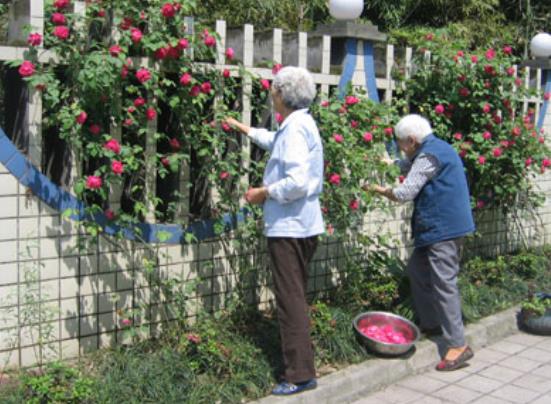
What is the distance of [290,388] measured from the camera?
4242 millimetres

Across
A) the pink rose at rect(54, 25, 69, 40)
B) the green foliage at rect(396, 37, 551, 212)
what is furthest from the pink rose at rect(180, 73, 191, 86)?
the green foliage at rect(396, 37, 551, 212)

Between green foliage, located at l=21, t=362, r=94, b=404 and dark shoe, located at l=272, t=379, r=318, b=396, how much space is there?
1066 millimetres

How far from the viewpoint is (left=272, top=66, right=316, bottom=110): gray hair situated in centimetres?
416

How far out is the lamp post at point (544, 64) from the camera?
7.82 metres

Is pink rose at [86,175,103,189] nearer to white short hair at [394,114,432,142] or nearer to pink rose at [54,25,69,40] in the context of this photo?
pink rose at [54,25,69,40]

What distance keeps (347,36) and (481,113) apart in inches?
66.0

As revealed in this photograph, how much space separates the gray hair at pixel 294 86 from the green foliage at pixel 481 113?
2.19 metres

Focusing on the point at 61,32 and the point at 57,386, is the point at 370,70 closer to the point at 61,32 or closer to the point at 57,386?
the point at 61,32

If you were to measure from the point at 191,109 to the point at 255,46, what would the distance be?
1048 mm

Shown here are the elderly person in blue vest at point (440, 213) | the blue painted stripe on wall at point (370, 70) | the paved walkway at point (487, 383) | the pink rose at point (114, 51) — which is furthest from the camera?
the blue painted stripe on wall at point (370, 70)

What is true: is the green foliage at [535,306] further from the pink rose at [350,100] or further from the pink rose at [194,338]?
the pink rose at [194,338]

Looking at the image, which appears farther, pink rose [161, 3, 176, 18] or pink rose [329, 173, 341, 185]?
pink rose [329, 173, 341, 185]

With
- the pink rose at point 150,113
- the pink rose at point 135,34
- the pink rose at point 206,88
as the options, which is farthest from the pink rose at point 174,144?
the pink rose at point 135,34

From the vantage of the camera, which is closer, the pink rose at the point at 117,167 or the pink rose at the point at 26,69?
the pink rose at the point at 26,69
